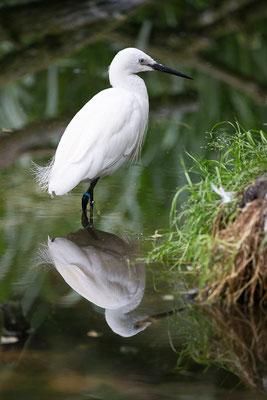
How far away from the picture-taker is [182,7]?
12.8 metres

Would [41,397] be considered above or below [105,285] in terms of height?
above

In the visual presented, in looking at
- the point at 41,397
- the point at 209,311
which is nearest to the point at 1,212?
the point at 209,311

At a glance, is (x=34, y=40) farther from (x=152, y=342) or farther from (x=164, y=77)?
(x=152, y=342)

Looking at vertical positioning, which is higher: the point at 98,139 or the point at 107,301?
the point at 98,139

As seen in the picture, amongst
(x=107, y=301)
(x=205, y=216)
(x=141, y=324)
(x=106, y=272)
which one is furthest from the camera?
(x=106, y=272)

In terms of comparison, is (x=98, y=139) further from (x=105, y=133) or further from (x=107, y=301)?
(x=107, y=301)

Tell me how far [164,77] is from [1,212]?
511cm

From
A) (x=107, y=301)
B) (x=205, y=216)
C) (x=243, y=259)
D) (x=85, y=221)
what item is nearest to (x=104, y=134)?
(x=85, y=221)

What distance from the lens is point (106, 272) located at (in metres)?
4.28

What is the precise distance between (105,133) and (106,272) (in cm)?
137

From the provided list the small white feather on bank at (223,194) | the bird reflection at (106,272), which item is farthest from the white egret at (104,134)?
the small white feather on bank at (223,194)

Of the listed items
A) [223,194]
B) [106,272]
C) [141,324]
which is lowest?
[106,272]

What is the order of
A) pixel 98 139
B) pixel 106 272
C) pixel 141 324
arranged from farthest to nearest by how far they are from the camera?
pixel 98 139 → pixel 106 272 → pixel 141 324

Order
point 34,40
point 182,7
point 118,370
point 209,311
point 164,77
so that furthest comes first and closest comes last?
point 182,7 → point 34,40 → point 164,77 → point 209,311 → point 118,370
